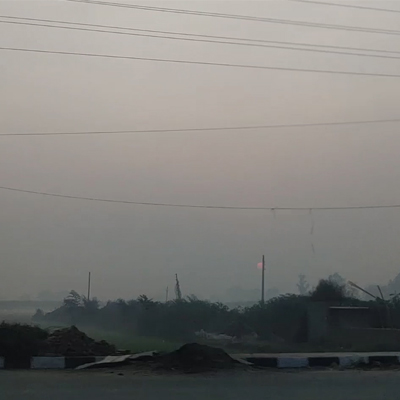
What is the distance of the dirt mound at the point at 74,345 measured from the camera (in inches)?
653

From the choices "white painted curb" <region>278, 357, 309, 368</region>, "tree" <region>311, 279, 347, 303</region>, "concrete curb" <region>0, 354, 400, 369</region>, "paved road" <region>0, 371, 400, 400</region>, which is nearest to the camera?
"paved road" <region>0, 371, 400, 400</region>

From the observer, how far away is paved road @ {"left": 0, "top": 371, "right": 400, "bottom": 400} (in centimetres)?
1042

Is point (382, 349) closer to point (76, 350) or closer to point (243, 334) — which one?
point (243, 334)

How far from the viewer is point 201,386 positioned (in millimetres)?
11703

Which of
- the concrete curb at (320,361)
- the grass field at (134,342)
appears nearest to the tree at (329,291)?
the grass field at (134,342)

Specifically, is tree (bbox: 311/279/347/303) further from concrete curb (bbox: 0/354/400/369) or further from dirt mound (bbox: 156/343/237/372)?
dirt mound (bbox: 156/343/237/372)

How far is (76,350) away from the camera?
16656 mm

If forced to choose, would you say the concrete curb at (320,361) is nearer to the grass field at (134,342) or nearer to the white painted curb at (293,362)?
the white painted curb at (293,362)

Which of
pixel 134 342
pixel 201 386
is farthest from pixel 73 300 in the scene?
pixel 201 386

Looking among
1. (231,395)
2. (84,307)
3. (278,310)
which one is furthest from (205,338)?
(231,395)

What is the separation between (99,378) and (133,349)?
18.6ft

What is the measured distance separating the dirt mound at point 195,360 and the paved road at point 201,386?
0.77m

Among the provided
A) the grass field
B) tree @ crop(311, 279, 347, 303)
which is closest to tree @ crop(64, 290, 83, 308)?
the grass field

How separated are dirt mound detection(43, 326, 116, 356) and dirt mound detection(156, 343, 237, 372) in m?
2.96
